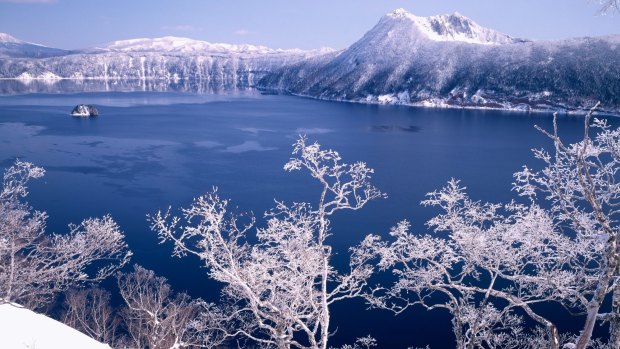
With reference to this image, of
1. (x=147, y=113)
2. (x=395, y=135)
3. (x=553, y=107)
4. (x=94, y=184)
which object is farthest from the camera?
(x=553, y=107)

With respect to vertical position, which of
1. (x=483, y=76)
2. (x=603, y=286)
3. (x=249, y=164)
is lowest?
(x=249, y=164)

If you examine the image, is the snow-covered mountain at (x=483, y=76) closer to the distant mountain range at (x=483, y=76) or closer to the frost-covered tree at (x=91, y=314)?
the distant mountain range at (x=483, y=76)

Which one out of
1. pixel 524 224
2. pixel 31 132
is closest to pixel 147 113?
pixel 31 132

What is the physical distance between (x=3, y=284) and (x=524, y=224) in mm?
16648

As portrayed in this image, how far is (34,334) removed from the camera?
1008 centimetres

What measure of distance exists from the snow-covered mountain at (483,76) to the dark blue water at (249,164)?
29.1 meters

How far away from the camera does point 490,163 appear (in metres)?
51.9

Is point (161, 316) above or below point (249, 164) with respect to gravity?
below

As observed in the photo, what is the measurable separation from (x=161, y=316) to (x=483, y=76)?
143 meters

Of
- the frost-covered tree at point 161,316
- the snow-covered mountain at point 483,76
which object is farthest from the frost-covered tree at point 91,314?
the snow-covered mountain at point 483,76

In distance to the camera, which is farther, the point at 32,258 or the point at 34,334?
the point at 32,258

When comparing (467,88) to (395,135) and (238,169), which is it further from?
(238,169)

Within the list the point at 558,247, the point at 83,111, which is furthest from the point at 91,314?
the point at 83,111

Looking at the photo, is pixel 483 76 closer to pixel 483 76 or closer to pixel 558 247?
pixel 483 76
